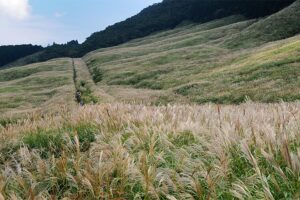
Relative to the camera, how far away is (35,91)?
7375cm

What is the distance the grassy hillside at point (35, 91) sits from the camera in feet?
160

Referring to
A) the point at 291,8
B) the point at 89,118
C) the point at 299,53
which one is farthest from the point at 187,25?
the point at 89,118

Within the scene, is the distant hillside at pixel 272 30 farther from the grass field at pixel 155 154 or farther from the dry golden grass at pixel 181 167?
the dry golden grass at pixel 181 167

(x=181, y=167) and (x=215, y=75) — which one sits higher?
(x=181, y=167)

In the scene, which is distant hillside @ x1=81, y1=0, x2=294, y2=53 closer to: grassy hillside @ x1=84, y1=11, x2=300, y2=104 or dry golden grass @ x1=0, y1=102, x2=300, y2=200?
grassy hillside @ x1=84, y1=11, x2=300, y2=104

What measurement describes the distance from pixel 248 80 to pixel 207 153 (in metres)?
42.3

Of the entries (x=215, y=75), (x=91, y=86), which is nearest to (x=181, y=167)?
(x=215, y=75)

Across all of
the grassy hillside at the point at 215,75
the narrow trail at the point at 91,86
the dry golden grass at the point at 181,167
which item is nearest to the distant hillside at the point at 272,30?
the grassy hillside at the point at 215,75

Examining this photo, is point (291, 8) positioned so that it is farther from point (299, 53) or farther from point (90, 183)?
point (90, 183)

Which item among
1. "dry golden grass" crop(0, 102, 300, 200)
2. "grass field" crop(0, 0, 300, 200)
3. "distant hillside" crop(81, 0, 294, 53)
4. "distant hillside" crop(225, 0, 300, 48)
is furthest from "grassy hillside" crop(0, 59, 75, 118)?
"distant hillside" crop(81, 0, 294, 53)

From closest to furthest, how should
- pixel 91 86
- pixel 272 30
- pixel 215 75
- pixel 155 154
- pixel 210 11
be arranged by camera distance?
pixel 155 154, pixel 215 75, pixel 91 86, pixel 272 30, pixel 210 11

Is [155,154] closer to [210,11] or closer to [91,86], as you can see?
[91,86]

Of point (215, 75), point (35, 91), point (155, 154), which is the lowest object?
point (35, 91)

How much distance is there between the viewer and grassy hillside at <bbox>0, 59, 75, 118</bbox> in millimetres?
48912
